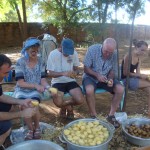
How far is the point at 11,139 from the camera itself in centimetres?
329

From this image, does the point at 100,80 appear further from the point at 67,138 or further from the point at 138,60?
the point at 67,138

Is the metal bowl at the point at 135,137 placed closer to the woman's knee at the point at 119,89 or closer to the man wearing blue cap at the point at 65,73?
the woman's knee at the point at 119,89

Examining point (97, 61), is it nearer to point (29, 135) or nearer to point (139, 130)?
point (139, 130)

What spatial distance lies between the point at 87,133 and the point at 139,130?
2.42ft

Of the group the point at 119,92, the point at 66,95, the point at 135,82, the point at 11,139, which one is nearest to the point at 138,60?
the point at 135,82

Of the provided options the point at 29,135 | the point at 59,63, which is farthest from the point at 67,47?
the point at 29,135

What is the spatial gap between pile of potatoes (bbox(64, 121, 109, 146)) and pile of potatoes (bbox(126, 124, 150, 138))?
43cm

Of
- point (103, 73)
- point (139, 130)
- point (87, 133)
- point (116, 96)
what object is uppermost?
point (103, 73)

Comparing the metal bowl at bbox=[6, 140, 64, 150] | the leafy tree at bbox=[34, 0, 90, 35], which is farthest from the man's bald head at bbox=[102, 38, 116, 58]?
the leafy tree at bbox=[34, 0, 90, 35]

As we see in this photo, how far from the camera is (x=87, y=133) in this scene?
2938 millimetres

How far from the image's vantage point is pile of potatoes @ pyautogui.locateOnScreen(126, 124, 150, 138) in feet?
10.4

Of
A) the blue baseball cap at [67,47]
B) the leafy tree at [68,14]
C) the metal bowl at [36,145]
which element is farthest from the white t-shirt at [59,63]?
the leafy tree at [68,14]

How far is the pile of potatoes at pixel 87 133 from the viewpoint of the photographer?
9.07ft

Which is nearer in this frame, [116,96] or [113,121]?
[113,121]
